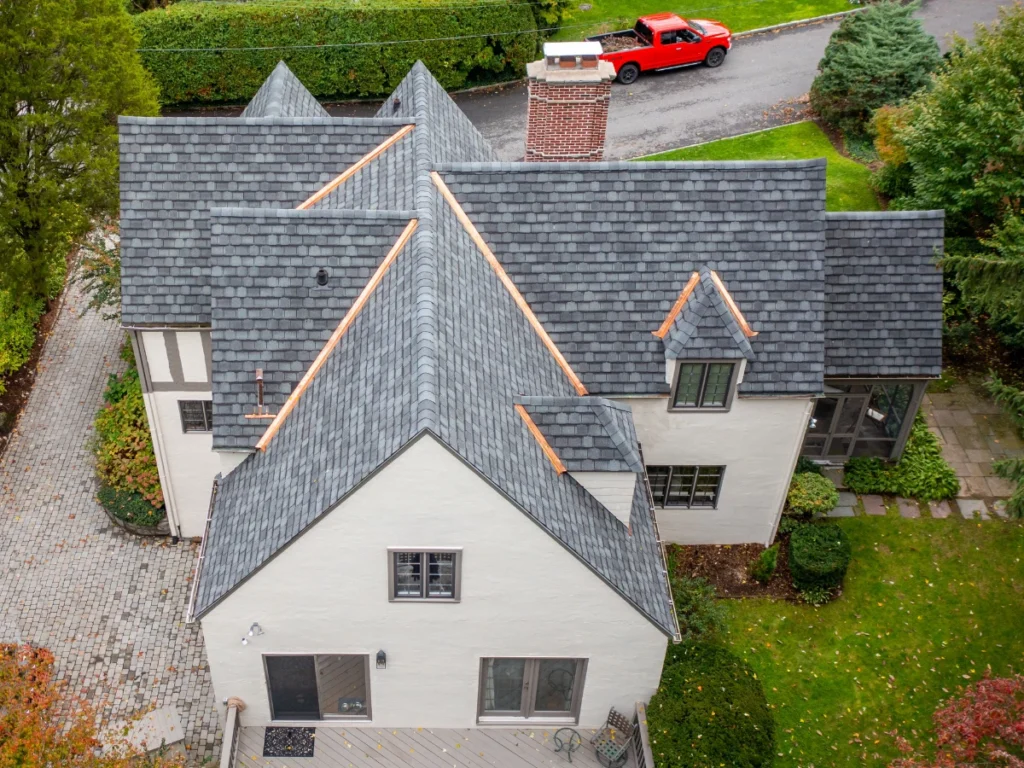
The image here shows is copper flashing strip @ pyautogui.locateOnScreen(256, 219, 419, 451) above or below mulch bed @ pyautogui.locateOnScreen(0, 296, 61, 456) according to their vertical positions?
above

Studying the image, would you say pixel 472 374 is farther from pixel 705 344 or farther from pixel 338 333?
pixel 705 344

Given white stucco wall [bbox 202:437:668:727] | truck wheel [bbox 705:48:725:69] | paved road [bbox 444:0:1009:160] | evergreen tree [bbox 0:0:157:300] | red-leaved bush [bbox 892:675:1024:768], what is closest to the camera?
white stucco wall [bbox 202:437:668:727]

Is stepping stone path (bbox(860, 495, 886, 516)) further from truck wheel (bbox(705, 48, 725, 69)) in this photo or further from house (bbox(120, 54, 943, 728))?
truck wheel (bbox(705, 48, 725, 69))

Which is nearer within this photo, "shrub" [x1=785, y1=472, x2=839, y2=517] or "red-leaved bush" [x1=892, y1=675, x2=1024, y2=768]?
"red-leaved bush" [x1=892, y1=675, x2=1024, y2=768]

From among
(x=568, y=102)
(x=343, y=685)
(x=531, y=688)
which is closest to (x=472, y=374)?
(x=531, y=688)

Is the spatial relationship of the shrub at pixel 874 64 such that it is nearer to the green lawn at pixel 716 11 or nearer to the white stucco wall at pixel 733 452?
the green lawn at pixel 716 11

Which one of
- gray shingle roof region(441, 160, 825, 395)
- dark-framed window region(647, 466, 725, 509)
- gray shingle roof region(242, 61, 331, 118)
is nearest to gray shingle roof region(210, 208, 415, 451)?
gray shingle roof region(441, 160, 825, 395)

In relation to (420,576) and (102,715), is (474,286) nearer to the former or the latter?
(420,576)
